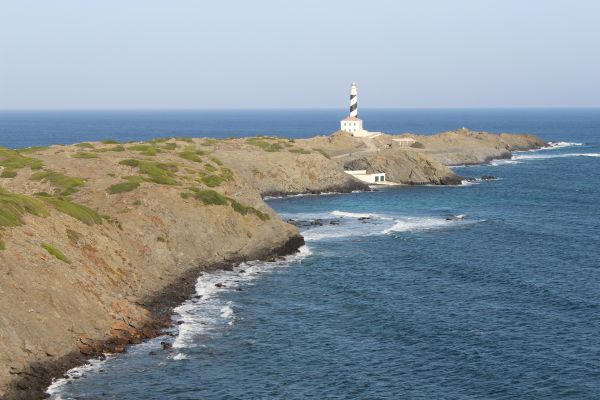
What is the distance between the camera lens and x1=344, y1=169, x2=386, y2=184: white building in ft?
520

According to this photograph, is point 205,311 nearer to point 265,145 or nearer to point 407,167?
point 265,145

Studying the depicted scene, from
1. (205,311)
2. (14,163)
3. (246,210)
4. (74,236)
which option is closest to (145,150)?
(14,163)

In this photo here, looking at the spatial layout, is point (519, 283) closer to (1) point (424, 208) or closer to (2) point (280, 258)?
(2) point (280, 258)

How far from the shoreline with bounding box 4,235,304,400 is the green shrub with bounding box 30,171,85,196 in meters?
20.2

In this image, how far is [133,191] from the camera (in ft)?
271

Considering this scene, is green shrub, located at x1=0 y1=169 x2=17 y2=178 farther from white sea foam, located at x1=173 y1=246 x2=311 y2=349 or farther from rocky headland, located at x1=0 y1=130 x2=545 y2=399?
white sea foam, located at x1=173 y1=246 x2=311 y2=349

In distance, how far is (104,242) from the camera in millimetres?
68250

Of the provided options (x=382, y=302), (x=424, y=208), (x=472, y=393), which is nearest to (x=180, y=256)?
(x=382, y=302)

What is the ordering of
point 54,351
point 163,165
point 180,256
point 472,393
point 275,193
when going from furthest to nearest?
point 275,193, point 163,165, point 180,256, point 54,351, point 472,393

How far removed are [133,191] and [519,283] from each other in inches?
1733

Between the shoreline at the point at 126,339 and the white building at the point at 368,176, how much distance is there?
79.6 meters

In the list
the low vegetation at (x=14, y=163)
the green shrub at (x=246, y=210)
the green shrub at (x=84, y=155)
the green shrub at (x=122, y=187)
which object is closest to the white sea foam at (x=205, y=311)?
the green shrub at (x=246, y=210)

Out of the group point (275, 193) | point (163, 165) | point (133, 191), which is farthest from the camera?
point (275, 193)

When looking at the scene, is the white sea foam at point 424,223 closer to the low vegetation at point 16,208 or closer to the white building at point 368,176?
the white building at point 368,176
